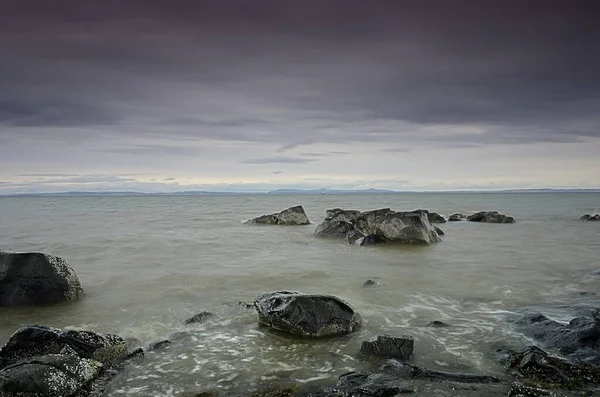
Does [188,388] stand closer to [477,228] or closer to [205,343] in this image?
[205,343]

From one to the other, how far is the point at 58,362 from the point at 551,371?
636cm

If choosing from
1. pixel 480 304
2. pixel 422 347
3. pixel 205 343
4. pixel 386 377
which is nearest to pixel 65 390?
pixel 205 343

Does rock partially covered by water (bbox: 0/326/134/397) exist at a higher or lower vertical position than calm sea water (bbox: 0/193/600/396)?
higher

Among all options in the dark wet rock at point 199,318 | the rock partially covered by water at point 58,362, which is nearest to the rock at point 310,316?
the dark wet rock at point 199,318

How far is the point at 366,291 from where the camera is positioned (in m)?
11.2

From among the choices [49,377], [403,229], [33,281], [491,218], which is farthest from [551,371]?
[491,218]

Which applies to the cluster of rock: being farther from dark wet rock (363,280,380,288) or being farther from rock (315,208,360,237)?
dark wet rock (363,280,380,288)

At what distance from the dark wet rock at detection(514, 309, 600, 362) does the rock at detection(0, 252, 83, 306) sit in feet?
32.4

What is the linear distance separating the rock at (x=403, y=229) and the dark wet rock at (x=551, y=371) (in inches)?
539

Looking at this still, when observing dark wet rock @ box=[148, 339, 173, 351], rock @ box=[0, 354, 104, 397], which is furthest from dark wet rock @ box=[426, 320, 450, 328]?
rock @ box=[0, 354, 104, 397]

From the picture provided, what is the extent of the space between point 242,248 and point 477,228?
16.5 m

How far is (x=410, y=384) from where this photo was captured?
5141 mm

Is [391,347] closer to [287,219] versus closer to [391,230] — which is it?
[391,230]

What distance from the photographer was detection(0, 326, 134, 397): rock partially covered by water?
5117mm
